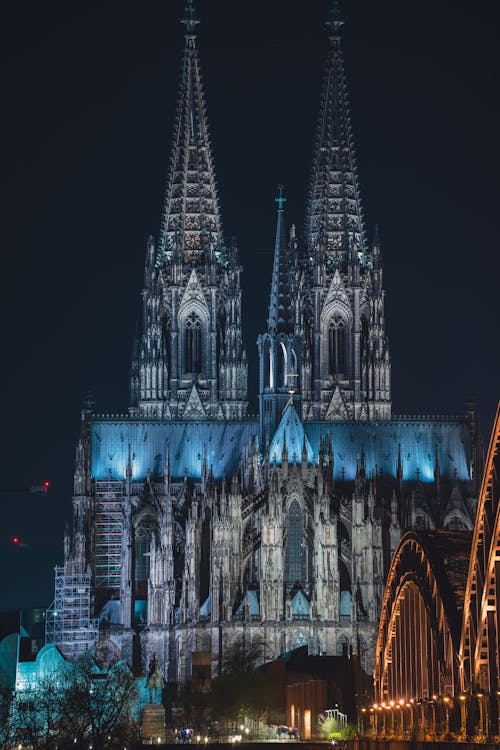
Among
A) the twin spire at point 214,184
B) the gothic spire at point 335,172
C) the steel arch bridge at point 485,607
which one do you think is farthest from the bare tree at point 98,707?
the gothic spire at point 335,172

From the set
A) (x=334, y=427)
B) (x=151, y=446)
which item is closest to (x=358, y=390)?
(x=334, y=427)

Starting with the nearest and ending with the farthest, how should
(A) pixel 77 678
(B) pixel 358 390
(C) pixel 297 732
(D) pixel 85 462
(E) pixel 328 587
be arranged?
(C) pixel 297 732
(A) pixel 77 678
(E) pixel 328 587
(D) pixel 85 462
(B) pixel 358 390

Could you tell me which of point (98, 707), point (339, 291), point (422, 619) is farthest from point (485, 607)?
point (339, 291)

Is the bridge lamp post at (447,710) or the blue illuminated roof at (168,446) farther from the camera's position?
the blue illuminated roof at (168,446)

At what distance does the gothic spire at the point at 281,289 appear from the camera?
16525 centimetres

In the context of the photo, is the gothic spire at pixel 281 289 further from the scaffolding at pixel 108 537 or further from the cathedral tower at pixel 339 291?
the scaffolding at pixel 108 537

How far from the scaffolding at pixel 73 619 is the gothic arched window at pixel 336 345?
27.5 metres

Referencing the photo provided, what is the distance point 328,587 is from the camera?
493ft

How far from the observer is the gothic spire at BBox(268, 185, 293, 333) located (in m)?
165

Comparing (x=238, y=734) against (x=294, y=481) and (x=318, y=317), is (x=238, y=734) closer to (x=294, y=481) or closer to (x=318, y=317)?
(x=294, y=481)

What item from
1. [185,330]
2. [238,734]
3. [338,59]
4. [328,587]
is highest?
[338,59]

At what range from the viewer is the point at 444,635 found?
9025 cm

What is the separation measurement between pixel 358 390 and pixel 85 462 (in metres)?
23.3

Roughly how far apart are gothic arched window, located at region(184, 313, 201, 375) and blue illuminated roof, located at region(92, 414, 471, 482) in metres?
6.08
